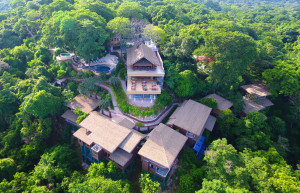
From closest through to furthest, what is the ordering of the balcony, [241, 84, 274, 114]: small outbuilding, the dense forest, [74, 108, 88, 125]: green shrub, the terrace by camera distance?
the dense forest → [74, 108, 88, 125]: green shrub → the balcony → the terrace → [241, 84, 274, 114]: small outbuilding

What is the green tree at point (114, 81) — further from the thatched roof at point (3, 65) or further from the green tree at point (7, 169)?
the thatched roof at point (3, 65)

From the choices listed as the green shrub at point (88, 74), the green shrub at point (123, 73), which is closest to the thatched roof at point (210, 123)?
the green shrub at point (123, 73)

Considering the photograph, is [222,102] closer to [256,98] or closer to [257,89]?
[256,98]

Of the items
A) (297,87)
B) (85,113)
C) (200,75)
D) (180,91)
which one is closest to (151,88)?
(180,91)

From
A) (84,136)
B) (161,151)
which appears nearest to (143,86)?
(161,151)

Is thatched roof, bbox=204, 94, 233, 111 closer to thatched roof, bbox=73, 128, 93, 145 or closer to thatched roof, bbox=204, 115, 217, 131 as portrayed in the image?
thatched roof, bbox=204, 115, 217, 131

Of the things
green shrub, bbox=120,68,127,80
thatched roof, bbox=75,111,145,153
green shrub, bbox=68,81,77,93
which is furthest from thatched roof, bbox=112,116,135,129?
green shrub, bbox=68,81,77,93
